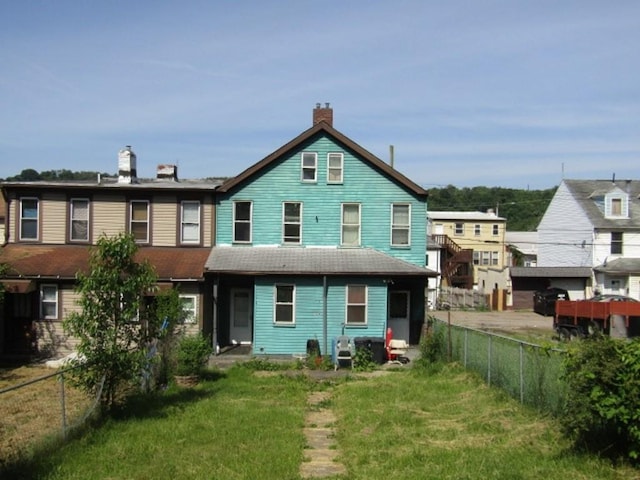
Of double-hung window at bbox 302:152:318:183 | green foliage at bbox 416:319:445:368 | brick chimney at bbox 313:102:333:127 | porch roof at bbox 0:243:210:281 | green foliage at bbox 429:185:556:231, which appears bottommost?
green foliage at bbox 416:319:445:368

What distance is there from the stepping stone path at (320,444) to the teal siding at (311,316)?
737 centimetres

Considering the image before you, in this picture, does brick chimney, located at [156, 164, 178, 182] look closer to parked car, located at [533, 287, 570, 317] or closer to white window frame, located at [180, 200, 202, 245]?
white window frame, located at [180, 200, 202, 245]

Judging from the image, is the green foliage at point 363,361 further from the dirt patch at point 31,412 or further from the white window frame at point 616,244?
the white window frame at point 616,244

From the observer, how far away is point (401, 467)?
384 inches

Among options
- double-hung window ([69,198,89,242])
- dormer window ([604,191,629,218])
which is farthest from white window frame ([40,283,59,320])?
dormer window ([604,191,629,218])

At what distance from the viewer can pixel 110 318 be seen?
1293 centimetres

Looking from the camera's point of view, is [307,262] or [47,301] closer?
[47,301]

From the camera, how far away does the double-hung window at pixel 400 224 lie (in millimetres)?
25109

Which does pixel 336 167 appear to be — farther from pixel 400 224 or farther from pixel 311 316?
pixel 311 316

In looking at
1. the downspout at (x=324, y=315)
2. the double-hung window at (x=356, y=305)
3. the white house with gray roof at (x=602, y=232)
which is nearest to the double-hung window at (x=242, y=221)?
the downspout at (x=324, y=315)

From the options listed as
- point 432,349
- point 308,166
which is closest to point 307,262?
point 308,166

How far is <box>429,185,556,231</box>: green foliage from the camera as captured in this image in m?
109

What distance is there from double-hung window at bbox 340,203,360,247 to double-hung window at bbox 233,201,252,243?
3.59 meters

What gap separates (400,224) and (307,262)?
408 cm
